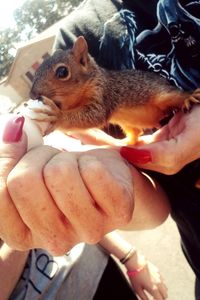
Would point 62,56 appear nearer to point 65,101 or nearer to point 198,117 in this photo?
point 65,101

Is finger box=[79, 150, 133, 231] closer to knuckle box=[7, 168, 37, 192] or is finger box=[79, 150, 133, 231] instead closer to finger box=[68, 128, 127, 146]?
knuckle box=[7, 168, 37, 192]

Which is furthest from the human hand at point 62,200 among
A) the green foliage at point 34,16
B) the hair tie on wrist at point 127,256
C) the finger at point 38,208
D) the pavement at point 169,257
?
the green foliage at point 34,16

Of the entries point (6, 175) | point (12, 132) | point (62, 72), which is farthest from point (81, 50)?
point (6, 175)

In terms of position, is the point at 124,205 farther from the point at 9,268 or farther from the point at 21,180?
the point at 9,268

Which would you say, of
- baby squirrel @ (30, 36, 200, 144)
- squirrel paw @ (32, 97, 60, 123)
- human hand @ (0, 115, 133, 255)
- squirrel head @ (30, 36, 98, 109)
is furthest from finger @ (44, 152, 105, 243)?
squirrel head @ (30, 36, 98, 109)

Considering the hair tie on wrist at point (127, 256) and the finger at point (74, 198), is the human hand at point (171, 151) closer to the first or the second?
the finger at point (74, 198)

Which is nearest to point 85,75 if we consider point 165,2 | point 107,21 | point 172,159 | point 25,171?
point 107,21
